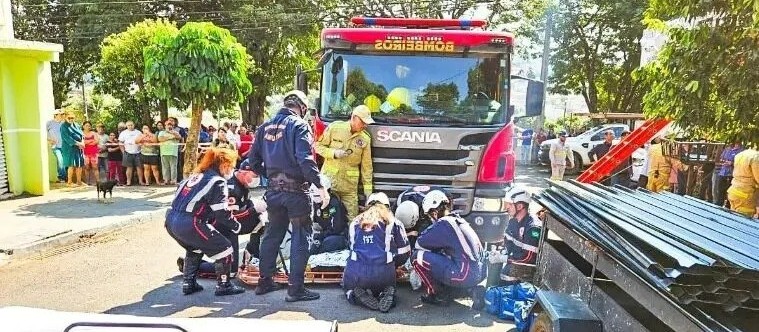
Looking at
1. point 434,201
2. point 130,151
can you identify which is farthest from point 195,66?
point 434,201

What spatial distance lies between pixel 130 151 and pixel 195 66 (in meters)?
3.65

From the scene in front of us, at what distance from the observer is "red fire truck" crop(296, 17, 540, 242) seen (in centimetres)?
704

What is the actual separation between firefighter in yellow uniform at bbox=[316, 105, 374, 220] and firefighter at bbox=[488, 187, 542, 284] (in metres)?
1.83

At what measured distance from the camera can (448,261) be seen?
5.59 m

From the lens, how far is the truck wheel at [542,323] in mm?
3386

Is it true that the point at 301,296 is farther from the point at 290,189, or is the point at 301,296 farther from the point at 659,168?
the point at 659,168

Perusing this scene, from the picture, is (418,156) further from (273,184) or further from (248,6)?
(248,6)

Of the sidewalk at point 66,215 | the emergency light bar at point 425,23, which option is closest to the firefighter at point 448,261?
the emergency light bar at point 425,23

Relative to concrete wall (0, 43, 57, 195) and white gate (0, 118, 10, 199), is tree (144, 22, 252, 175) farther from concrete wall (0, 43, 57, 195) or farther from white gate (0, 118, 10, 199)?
white gate (0, 118, 10, 199)

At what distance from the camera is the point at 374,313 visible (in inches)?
218

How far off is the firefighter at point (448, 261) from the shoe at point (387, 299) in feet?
1.02

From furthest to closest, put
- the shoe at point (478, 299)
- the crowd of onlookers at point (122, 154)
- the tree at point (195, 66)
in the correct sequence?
the crowd of onlookers at point (122, 154) < the tree at point (195, 66) < the shoe at point (478, 299)

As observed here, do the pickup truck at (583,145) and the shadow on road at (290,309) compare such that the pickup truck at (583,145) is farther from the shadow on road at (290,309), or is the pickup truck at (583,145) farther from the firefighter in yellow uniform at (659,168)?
the shadow on road at (290,309)

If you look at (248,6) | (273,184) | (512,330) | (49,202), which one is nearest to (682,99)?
(512,330)
